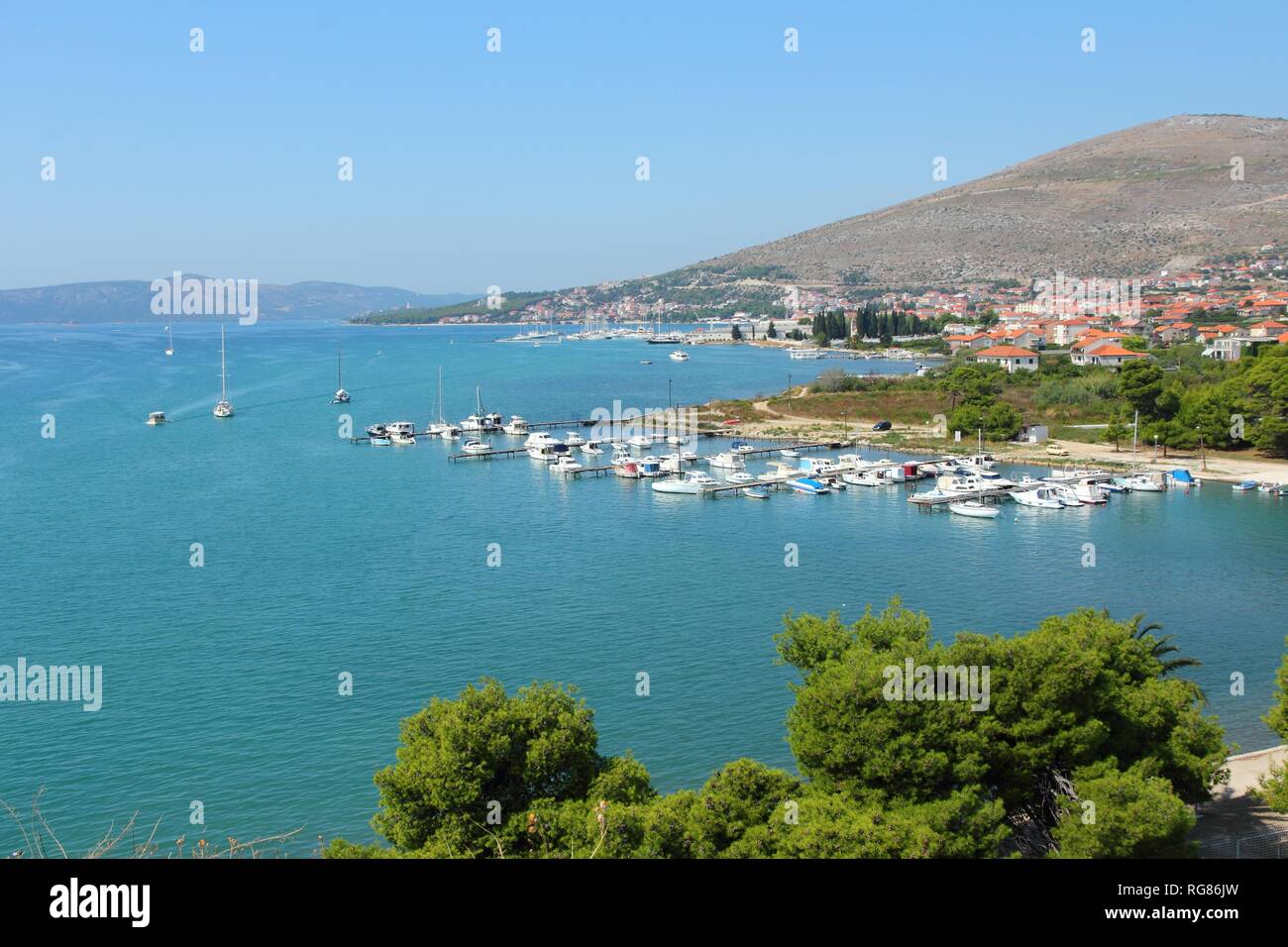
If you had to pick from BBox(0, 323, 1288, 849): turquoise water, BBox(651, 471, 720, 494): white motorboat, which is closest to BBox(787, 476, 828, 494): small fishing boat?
BBox(0, 323, 1288, 849): turquoise water

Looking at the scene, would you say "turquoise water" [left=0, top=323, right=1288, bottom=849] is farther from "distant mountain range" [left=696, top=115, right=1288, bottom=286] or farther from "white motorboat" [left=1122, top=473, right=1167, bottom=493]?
"distant mountain range" [left=696, top=115, right=1288, bottom=286]

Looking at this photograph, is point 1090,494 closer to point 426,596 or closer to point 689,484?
point 689,484

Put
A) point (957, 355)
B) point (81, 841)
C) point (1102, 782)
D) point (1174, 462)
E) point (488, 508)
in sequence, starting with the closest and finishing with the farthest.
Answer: point (1102, 782)
point (81, 841)
point (488, 508)
point (1174, 462)
point (957, 355)

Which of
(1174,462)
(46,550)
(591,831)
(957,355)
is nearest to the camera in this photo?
(591,831)

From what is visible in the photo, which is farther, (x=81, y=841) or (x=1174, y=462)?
(x=1174, y=462)

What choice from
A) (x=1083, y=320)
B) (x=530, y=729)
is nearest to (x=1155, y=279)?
(x=1083, y=320)
